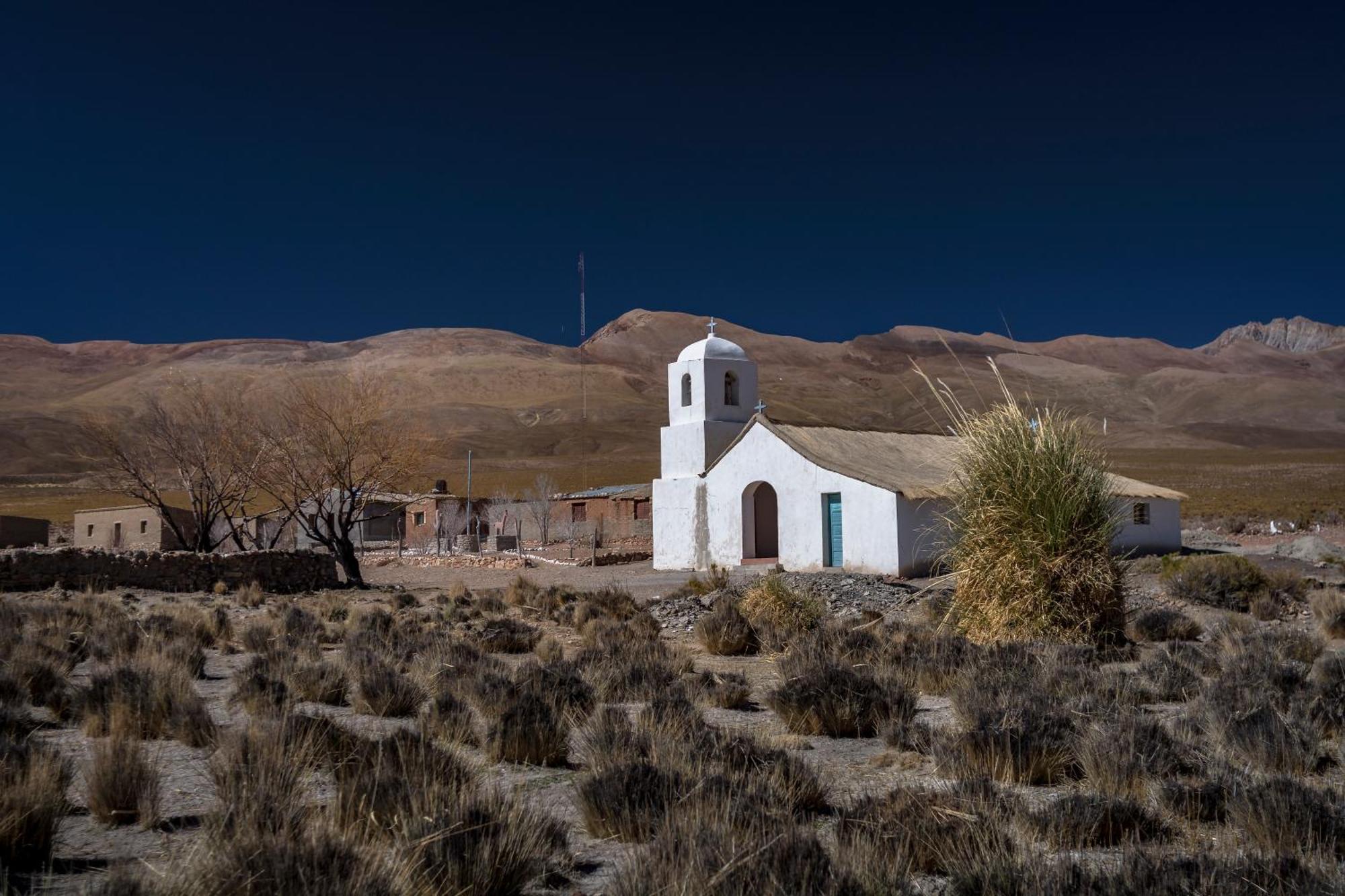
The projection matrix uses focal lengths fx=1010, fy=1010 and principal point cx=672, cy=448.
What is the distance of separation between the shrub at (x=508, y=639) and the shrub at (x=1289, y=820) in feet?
30.1

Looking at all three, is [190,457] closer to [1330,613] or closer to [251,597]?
[251,597]

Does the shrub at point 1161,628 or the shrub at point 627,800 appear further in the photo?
the shrub at point 1161,628

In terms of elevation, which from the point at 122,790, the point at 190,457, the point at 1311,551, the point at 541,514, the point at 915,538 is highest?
the point at 190,457

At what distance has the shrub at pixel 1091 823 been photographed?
4594 millimetres

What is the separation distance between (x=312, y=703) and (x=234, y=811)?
14.9ft

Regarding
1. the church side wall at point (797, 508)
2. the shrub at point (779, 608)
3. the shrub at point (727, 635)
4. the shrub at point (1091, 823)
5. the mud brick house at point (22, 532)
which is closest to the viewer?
the shrub at point (1091, 823)

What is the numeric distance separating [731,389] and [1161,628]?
20.0m

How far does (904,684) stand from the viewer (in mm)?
8609

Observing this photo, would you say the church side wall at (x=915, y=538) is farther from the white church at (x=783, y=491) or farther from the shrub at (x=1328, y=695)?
the shrub at (x=1328, y=695)

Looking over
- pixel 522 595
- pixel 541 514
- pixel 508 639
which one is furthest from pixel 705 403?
pixel 541 514

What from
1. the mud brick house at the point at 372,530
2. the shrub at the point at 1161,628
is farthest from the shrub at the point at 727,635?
the mud brick house at the point at 372,530

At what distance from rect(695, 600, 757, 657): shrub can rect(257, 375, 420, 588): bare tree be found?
1590cm

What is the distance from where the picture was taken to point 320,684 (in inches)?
344

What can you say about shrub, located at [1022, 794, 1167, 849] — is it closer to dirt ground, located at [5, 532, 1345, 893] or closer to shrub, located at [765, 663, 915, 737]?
dirt ground, located at [5, 532, 1345, 893]
